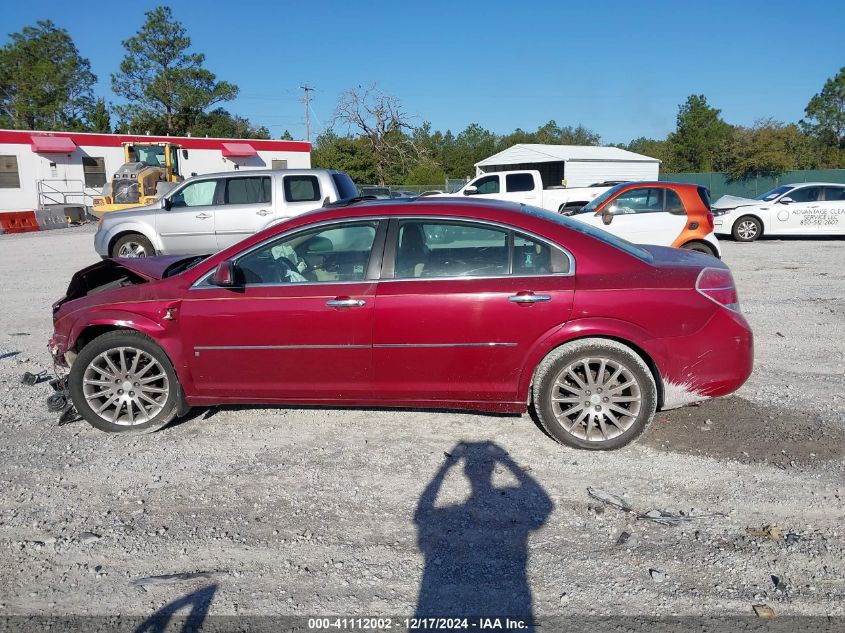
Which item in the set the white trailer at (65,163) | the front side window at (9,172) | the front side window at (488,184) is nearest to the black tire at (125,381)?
the front side window at (488,184)

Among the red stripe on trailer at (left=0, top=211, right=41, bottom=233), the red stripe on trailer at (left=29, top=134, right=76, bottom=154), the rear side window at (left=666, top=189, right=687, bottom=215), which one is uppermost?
the red stripe on trailer at (left=29, top=134, right=76, bottom=154)

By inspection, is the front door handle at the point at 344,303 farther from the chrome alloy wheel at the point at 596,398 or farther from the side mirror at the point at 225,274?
the chrome alloy wheel at the point at 596,398

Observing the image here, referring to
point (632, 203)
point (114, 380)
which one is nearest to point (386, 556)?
point (114, 380)

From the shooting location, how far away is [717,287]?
14.5 feet

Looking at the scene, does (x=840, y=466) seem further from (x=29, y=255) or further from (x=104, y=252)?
(x=29, y=255)

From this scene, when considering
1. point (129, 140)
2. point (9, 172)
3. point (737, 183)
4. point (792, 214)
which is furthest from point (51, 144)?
point (737, 183)

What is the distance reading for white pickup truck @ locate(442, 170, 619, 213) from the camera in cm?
1753

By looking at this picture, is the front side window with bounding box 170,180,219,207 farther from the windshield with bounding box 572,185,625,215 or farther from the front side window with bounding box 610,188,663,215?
the front side window with bounding box 610,188,663,215

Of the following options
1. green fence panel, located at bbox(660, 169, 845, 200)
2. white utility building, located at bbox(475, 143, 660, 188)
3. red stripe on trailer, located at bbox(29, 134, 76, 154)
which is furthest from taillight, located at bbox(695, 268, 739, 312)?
white utility building, located at bbox(475, 143, 660, 188)

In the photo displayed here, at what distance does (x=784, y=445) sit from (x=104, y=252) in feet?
36.2

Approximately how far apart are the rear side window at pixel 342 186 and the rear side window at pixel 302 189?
354 mm

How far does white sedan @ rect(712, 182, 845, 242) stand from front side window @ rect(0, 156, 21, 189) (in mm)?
30505

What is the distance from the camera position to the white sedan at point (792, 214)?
16.9 meters

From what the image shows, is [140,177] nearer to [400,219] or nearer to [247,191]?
[247,191]
